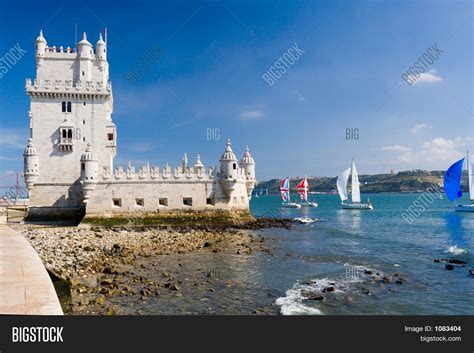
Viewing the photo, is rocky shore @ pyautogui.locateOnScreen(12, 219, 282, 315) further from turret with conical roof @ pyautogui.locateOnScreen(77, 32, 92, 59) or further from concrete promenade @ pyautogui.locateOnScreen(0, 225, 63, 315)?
turret with conical roof @ pyautogui.locateOnScreen(77, 32, 92, 59)

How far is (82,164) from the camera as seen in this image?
33031mm

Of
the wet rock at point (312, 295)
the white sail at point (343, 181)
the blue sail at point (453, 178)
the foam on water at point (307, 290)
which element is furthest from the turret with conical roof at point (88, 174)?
the white sail at point (343, 181)

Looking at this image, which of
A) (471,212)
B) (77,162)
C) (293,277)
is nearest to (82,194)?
(77,162)

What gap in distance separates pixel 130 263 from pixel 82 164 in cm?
1785

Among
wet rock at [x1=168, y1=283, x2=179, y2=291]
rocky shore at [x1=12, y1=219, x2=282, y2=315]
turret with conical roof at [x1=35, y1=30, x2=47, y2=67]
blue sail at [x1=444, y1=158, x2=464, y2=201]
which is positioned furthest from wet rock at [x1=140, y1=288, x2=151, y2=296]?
blue sail at [x1=444, y1=158, x2=464, y2=201]

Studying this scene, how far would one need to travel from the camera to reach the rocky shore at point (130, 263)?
12.7 meters

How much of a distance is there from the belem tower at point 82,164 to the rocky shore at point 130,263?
3.70 meters

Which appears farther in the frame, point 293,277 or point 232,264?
point 232,264

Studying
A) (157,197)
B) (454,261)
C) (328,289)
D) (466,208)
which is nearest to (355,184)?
(466,208)

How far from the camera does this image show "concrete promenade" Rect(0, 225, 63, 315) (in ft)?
22.3
